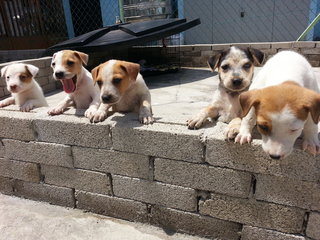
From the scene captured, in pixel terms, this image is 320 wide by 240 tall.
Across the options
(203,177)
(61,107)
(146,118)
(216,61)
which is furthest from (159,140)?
(61,107)

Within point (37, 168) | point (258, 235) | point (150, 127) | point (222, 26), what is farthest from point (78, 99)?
point (222, 26)

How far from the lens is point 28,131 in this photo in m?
3.52

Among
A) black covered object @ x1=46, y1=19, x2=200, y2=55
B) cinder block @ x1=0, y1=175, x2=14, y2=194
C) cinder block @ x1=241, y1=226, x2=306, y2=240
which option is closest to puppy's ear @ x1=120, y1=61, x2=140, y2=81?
cinder block @ x1=241, y1=226, x2=306, y2=240

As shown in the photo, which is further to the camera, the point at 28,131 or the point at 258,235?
the point at 28,131

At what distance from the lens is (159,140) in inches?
113

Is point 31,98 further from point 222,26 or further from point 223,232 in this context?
point 222,26

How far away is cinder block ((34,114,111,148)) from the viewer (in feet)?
A: 10.3

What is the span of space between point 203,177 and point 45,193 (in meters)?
2.23

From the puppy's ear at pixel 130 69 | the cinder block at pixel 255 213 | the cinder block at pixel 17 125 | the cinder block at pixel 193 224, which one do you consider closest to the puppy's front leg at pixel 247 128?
the cinder block at pixel 255 213

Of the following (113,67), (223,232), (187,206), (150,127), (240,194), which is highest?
(113,67)

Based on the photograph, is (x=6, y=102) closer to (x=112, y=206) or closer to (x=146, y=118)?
(x=112, y=206)

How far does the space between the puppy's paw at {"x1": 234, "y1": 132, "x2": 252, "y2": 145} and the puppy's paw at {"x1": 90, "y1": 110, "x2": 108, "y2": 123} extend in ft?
4.91

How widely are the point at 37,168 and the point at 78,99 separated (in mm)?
1057

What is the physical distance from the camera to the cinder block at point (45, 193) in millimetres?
3703
